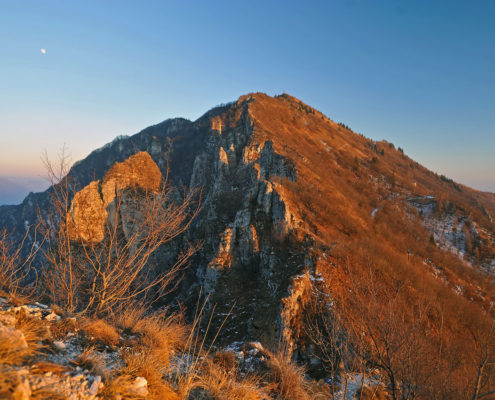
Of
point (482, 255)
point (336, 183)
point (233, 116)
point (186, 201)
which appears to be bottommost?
point (482, 255)

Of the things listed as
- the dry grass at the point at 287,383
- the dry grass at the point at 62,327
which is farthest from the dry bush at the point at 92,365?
the dry grass at the point at 287,383

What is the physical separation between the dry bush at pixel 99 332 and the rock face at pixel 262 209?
224 centimetres

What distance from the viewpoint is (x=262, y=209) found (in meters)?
18.8

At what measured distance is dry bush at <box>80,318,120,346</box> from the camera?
317 centimetres

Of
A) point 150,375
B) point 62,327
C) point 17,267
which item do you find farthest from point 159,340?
point 17,267

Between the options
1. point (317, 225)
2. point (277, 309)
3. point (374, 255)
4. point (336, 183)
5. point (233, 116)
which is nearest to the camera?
point (277, 309)

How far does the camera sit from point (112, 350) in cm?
Answer: 305

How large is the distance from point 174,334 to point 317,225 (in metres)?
16.4

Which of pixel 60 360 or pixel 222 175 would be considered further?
pixel 222 175

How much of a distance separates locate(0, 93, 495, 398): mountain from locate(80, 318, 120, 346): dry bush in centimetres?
214

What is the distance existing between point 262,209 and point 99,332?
52.6 ft

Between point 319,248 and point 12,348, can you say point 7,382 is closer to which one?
point 12,348

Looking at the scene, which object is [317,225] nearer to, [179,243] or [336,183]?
[336,183]

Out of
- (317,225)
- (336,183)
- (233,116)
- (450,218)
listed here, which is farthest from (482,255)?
(233,116)
